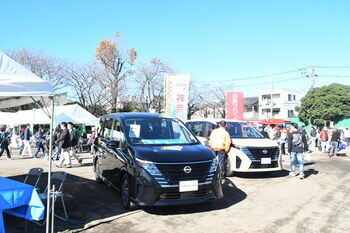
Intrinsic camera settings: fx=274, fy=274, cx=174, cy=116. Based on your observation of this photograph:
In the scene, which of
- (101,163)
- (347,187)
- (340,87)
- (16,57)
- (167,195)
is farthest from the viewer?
(340,87)

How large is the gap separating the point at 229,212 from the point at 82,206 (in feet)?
9.70

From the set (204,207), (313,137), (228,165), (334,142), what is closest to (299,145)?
(228,165)

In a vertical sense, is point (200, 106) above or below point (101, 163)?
above

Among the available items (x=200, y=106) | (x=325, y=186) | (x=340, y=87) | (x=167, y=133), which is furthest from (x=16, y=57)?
(x=340, y=87)

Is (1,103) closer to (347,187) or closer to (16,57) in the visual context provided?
(347,187)

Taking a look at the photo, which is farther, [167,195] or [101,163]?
[101,163]

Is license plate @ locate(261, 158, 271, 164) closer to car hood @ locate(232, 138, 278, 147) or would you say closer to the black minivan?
car hood @ locate(232, 138, 278, 147)

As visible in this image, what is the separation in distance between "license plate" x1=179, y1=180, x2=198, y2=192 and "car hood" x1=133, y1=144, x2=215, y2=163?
371 millimetres

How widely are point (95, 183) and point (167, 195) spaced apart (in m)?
3.89

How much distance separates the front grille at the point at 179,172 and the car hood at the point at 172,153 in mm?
88

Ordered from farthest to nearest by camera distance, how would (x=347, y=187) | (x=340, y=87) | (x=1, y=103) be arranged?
(x=340, y=87) → (x=347, y=187) → (x=1, y=103)

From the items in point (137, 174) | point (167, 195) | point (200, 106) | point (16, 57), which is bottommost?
point (167, 195)

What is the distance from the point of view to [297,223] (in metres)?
4.73

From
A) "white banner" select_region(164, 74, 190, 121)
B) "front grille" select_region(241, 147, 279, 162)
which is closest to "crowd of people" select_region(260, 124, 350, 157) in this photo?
"front grille" select_region(241, 147, 279, 162)
